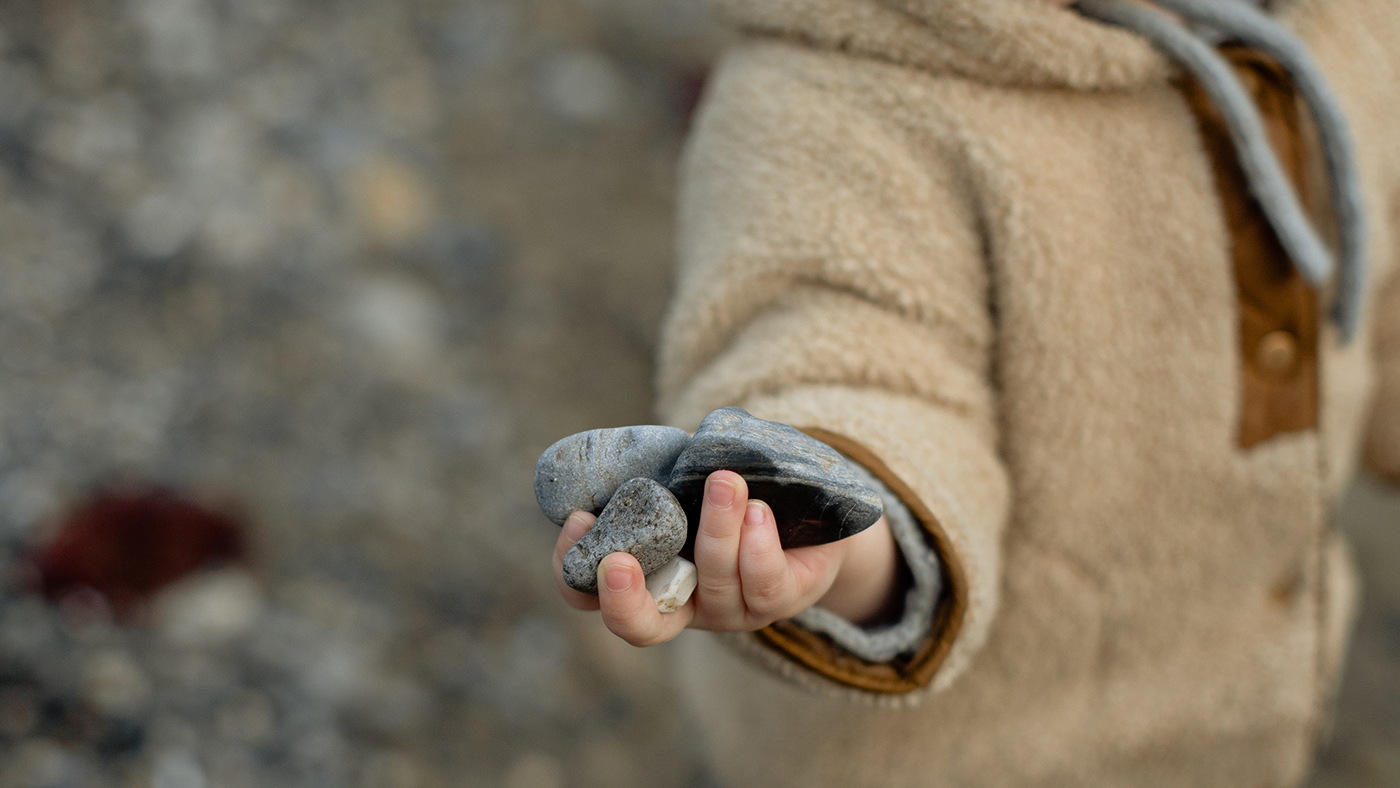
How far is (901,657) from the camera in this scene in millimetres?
777

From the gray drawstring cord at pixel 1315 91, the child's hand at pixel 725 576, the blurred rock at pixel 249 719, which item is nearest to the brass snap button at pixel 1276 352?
the gray drawstring cord at pixel 1315 91

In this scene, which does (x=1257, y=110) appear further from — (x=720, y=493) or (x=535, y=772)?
(x=535, y=772)

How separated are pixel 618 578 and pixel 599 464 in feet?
0.31

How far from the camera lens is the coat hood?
83 cm

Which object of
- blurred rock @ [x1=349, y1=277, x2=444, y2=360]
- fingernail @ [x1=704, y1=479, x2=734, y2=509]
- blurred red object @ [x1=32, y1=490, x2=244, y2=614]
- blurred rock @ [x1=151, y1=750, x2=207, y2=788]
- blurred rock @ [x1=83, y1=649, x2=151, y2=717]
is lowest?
blurred rock @ [x1=151, y1=750, x2=207, y2=788]

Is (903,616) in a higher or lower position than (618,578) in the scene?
lower

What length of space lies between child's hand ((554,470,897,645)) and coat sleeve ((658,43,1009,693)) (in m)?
0.11

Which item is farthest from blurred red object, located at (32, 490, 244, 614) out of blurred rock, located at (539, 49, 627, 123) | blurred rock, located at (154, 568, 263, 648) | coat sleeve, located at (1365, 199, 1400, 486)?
coat sleeve, located at (1365, 199, 1400, 486)

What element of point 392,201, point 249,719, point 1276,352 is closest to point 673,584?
point 1276,352

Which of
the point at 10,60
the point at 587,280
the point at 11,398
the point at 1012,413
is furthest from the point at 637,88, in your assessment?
the point at 1012,413

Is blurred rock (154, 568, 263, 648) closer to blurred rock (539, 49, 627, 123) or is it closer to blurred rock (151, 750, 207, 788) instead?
blurred rock (151, 750, 207, 788)

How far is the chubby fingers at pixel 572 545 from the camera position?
64 cm

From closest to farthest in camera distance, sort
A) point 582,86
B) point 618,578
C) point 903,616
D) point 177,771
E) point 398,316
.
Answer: point 618,578 → point 903,616 → point 177,771 → point 398,316 → point 582,86

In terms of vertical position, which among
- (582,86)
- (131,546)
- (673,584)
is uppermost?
(673,584)
